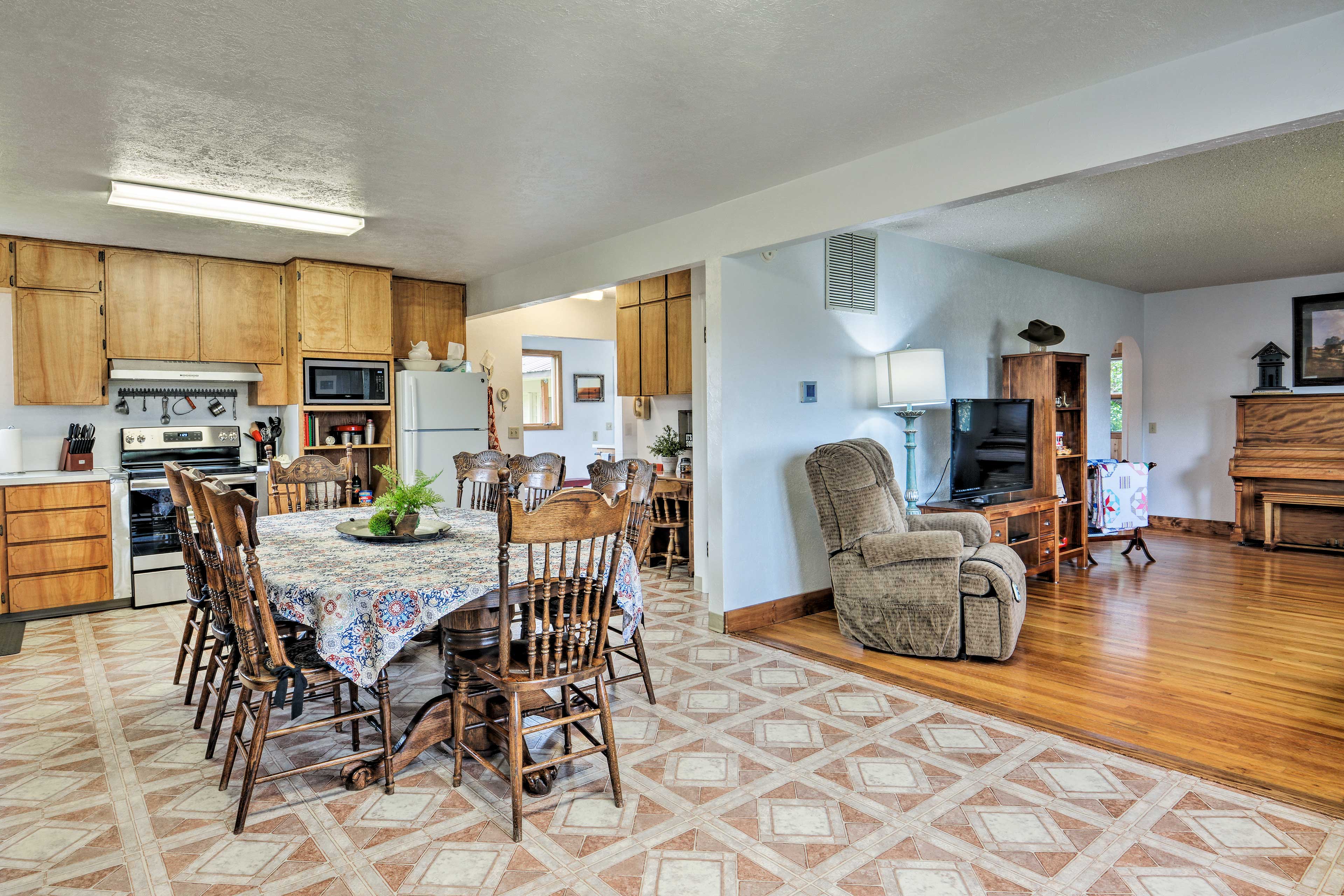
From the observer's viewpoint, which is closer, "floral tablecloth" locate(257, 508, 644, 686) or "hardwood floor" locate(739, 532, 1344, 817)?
"floral tablecloth" locate(257, 508, 644, 686)

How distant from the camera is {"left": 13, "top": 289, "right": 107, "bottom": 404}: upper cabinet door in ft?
16.5

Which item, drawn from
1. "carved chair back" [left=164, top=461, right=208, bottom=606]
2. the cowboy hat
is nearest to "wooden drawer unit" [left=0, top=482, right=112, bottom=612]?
"carved chair back" [left=164, top=461, right=208, bottom=606]

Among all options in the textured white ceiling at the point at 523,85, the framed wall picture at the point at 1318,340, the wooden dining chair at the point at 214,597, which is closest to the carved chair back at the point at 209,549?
the wooden dining chair at the point at 214,597

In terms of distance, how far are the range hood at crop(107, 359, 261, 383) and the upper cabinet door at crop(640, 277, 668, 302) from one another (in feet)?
9.96

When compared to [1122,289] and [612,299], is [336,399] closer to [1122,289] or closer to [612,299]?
[612,299]

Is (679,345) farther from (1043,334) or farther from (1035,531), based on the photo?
(1035,531)

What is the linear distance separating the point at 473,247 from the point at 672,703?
3.66 meters

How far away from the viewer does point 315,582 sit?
7.79 ft

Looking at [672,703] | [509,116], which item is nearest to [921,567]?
[672,703]

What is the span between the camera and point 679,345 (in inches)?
233

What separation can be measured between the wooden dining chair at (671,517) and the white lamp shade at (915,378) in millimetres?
1708

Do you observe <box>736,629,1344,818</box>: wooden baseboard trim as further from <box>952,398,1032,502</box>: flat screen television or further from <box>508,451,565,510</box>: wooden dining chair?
<box>952,398,1032,502</box>: flat screen television

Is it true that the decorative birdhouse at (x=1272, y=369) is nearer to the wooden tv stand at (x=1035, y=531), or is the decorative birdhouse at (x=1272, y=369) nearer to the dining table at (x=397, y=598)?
the wooden tv stand at (x=1035, y=531)

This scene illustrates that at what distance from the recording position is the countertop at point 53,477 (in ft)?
15.6
